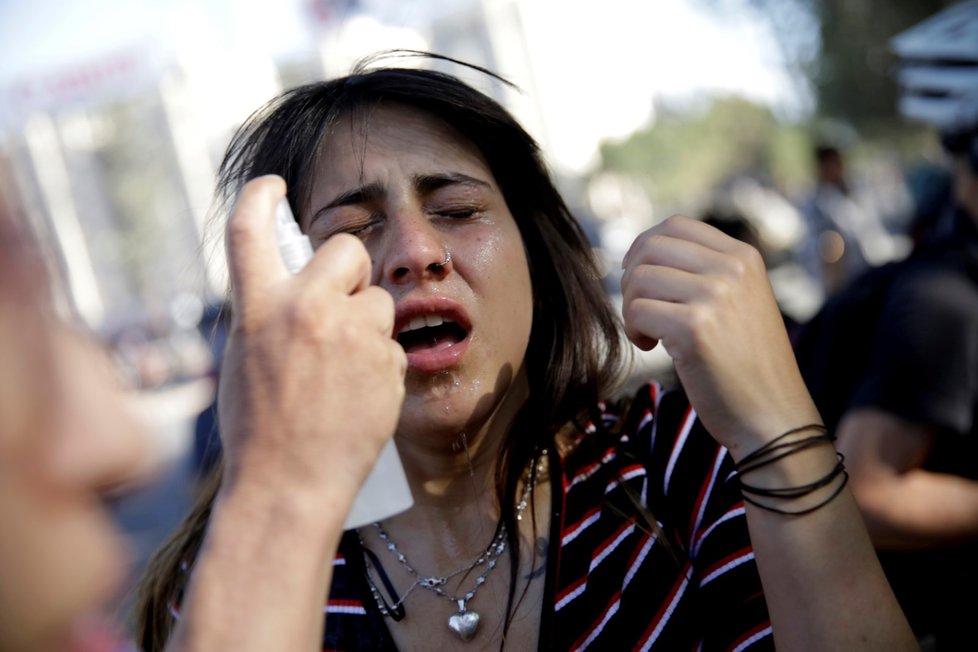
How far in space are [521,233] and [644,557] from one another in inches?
28.6

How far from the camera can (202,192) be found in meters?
38.9

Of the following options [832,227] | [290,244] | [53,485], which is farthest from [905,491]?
[832,227]

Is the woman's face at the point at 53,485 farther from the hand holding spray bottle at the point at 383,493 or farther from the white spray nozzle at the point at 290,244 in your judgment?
the hand holding spray bottle at the point at 383,493

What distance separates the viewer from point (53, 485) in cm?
60

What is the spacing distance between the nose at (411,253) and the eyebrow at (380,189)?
6 centimetres

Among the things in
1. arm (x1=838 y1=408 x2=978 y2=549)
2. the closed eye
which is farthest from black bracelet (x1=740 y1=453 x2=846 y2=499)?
arm (x1=838 y1=408 x2=978 y2=549)

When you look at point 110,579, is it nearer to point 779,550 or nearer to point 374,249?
point 779,550

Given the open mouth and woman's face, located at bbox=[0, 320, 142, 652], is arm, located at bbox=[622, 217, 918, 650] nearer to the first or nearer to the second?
the open mouth

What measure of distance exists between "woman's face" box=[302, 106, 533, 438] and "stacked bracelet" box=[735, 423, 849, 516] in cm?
50

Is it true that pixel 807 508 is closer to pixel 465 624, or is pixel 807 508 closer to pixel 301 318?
pixel 465 624

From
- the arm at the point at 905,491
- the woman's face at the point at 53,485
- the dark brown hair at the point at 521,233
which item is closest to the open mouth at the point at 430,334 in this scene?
the dark brown hair at the point at 521,233

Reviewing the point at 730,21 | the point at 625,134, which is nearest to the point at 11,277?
the point at 730,21

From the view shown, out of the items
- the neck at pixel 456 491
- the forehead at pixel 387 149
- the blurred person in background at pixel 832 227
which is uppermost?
the forehead at pixel 387 149

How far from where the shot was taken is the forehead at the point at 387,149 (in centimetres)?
165
